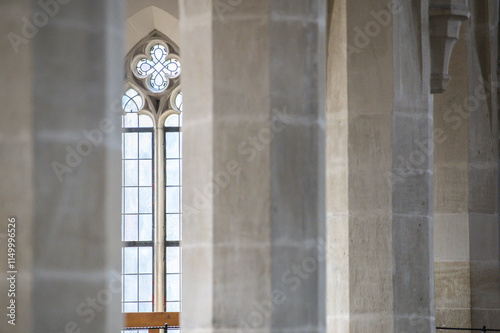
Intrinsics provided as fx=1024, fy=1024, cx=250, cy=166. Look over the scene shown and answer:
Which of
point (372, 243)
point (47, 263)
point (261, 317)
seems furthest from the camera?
point (372, 243)

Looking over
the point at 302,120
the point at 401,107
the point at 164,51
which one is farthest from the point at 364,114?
the point at 164,51

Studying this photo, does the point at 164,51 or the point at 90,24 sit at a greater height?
the point at 164,51

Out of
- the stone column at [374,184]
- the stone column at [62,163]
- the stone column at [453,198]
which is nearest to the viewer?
the stone column at [62,163]

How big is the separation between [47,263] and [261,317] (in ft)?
6.28

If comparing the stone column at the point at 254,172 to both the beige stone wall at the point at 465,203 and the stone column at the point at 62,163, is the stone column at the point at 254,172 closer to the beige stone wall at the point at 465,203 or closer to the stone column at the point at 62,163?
the stone column at the point at 62,163

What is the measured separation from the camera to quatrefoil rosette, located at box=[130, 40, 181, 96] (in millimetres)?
15656

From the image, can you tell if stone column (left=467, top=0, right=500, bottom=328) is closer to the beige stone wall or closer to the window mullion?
the beige stone wall

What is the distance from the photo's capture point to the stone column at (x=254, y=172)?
6.23 metres

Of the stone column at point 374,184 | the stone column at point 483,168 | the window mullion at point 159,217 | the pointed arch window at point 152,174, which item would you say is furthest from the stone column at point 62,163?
the pointed arch window at point 152,174

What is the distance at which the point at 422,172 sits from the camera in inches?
355

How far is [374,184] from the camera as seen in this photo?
28.7 feet

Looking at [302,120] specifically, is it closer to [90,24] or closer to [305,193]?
[305,193]

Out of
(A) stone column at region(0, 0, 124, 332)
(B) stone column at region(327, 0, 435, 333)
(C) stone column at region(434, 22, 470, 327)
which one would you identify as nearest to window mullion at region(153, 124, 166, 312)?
(C) stone column at region(434, 22, 470, 327)

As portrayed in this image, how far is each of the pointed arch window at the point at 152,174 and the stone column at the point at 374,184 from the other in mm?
6768
